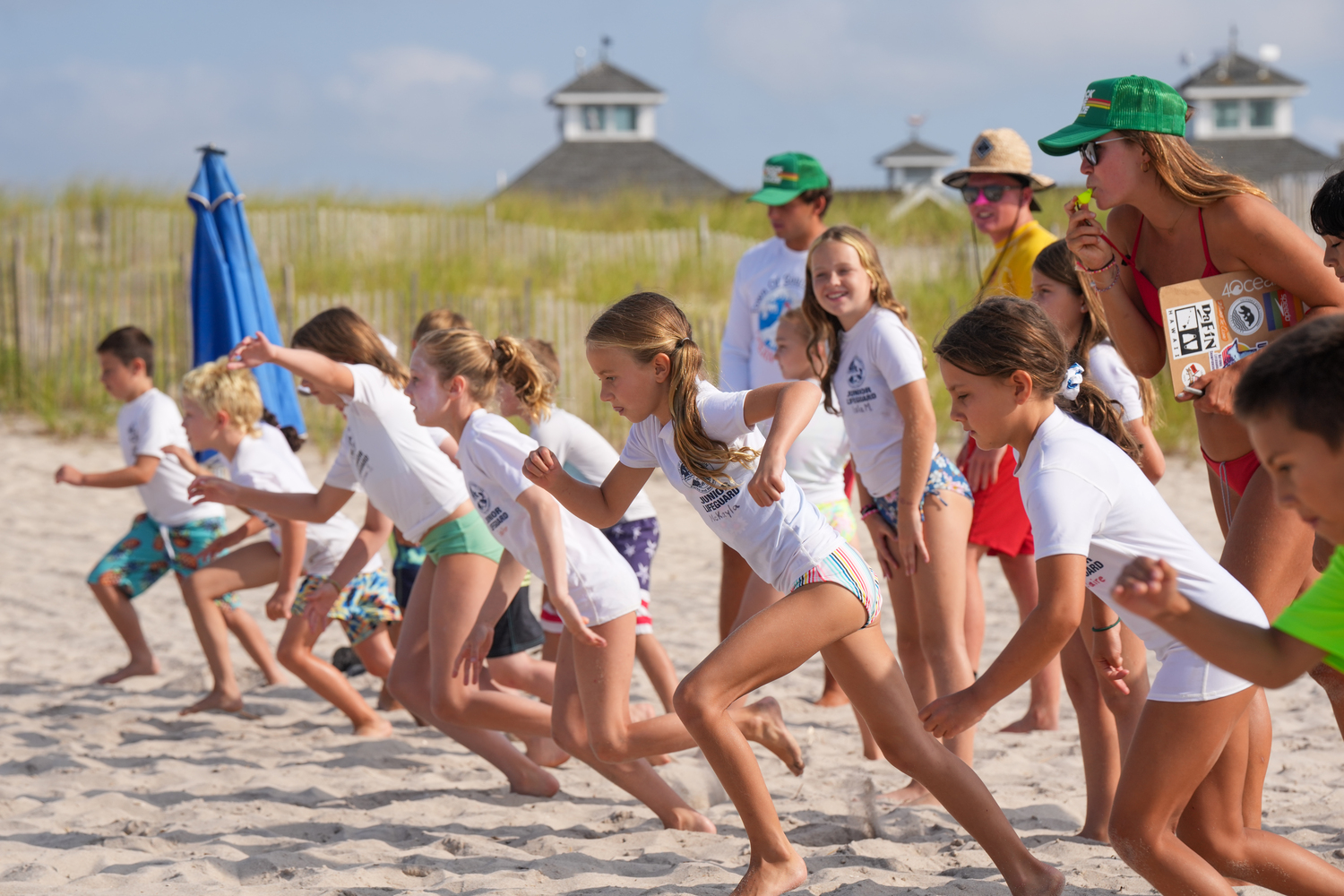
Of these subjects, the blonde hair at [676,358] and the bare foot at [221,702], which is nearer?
the blonde hair at [676,358]

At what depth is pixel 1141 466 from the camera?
138 inches

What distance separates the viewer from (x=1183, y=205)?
2967 millimetres

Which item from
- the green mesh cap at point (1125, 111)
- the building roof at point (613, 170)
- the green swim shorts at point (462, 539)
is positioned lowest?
the green swim shorts at point (462, 539)

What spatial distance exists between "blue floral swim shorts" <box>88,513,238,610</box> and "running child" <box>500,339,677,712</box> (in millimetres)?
2255

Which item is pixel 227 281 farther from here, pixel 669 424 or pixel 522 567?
pixel 669 424

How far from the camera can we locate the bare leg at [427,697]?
4.10 meters

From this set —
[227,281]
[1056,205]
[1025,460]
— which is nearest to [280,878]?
[1025,460]

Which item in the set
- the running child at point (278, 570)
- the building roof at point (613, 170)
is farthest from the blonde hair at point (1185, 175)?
the building roof at point (613, 170)

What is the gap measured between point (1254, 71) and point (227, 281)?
44412 millimetres

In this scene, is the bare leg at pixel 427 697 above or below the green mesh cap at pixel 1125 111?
below

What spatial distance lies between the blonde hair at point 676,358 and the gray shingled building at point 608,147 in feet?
114

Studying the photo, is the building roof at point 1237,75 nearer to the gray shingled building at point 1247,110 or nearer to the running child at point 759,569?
the gray shingled building at point 1247,110

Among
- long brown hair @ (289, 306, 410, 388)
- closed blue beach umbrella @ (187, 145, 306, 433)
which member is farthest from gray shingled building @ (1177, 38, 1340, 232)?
long brown hair @ (289, 306, 410, 388)

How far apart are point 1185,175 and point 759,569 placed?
1453mm
